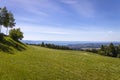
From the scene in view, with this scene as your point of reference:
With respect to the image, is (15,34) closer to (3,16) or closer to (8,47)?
(3,16)

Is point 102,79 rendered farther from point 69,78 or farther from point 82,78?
point 69,78

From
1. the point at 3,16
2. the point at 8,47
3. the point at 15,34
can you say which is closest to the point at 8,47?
the point at 8,47

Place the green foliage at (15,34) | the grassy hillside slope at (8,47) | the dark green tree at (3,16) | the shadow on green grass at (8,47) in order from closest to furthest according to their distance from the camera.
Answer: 1. the shadow on green grass at (8,47)
2. the grassy hillside slope at (8,47)
3. the dark green tree at (3,16)
4. the green foliage at (15,34)

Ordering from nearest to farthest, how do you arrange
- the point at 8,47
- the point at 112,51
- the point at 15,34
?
the point at 8,47
the point at 15,34
the point at 112,51

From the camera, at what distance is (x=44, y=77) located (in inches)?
841

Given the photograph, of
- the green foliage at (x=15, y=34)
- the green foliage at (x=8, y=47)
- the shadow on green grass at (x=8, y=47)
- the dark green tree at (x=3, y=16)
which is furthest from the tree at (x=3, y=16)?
the shadow on green grass at (x=8, y=47)

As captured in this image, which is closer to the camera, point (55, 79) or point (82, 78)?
point (55, 79)

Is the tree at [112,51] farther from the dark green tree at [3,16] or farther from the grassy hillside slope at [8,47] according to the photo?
the grassy hillside slope at [8,47]

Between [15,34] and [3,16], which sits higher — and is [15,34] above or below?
below

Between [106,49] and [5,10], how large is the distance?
79083mm

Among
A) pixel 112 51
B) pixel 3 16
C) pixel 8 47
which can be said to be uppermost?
pixel 3 16

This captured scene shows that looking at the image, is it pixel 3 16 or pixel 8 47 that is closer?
pixel 8 47

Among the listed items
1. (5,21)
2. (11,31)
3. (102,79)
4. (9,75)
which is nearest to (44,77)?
(9,75)

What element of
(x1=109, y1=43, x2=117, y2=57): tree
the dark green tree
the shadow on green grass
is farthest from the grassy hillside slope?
(x1=109, y1=43, x2=117, y2=57): tree
